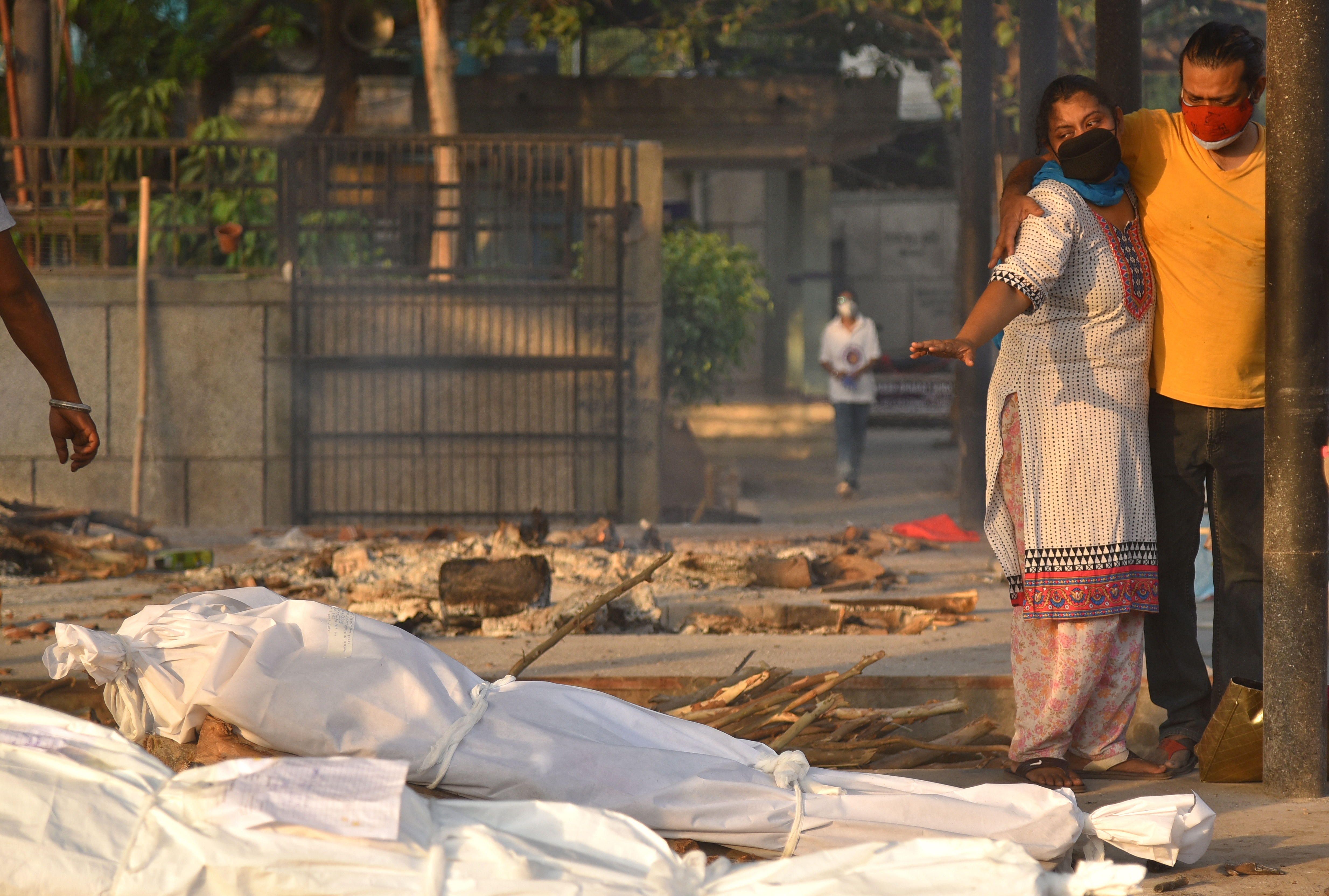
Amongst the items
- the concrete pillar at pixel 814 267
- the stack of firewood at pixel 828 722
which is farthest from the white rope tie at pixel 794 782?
the concrete pillar at pixel 814 267

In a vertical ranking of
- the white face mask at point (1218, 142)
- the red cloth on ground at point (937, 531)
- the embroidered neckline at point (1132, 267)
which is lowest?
the red cloth on ground at point (937, 531)

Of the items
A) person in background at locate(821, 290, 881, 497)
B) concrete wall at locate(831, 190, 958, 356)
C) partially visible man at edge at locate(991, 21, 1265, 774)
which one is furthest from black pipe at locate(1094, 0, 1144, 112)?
concrete wall at locate(831, 190, 958, 356)

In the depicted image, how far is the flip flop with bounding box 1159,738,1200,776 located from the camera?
3.63m

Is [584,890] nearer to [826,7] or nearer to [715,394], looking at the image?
[715,394]

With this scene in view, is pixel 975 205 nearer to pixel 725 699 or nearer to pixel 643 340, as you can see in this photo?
pixel 643 340

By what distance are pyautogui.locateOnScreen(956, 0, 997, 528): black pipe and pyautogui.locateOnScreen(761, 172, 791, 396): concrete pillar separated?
10.3 metres

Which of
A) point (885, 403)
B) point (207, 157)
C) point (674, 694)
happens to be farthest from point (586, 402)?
point (885, 403)

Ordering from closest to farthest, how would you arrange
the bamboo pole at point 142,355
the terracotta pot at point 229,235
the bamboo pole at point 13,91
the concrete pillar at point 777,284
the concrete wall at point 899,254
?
1. the bamboo pole at point 142,355
2. the terracotta pot at point 229,235
3. the bamboo pole at point 13,91
4. the concrete pillar at point 777,284
5. the concrete wall at point 899,254

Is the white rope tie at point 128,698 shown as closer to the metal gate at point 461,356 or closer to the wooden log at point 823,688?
the wooden log at point 823,688

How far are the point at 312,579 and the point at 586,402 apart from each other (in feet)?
11.6

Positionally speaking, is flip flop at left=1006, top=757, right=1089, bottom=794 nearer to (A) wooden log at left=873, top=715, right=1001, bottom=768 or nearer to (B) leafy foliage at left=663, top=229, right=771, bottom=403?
(A) wooden log at left=873, top=715, right=1001, bottom=768

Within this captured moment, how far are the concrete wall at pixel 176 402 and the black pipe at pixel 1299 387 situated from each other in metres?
7.86

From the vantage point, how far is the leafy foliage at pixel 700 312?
44.0ft

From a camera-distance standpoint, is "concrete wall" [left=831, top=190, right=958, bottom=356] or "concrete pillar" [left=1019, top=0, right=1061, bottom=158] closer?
"concrete pillar" [left=1019, top=0, right=1061, bottom=158]
